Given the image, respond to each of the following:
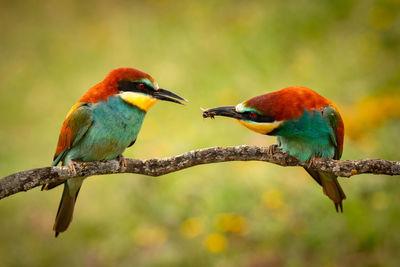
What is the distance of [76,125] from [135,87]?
0.50 m

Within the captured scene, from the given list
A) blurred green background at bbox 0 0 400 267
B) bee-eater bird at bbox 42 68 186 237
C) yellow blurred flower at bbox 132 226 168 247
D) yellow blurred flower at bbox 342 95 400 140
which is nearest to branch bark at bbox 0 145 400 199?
bee-eater bird at bbox 42 68 186 237

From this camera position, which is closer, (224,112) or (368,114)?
(224,112)

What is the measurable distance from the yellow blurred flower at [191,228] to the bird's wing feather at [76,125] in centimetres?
145

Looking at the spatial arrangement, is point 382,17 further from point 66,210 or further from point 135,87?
point 66,210

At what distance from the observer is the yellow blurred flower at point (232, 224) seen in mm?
3848

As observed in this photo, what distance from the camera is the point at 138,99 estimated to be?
2.47 metres

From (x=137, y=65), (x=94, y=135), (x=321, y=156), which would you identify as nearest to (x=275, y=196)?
(x=321, y=156)

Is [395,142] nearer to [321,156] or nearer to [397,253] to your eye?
[397,253]

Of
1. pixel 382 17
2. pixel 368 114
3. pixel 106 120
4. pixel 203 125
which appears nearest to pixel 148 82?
pixel 106 120

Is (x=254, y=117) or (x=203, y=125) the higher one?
(x=203, y=125)

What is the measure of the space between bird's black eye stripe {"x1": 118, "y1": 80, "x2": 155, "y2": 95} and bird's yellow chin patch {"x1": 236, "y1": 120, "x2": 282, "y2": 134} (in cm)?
56

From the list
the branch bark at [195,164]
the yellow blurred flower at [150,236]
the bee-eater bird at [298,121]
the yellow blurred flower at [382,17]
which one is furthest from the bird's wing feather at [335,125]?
the yellow blurred flower at [382,17]

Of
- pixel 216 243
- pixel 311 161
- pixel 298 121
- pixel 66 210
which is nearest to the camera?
pixel 298 121

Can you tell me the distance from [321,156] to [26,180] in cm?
166
